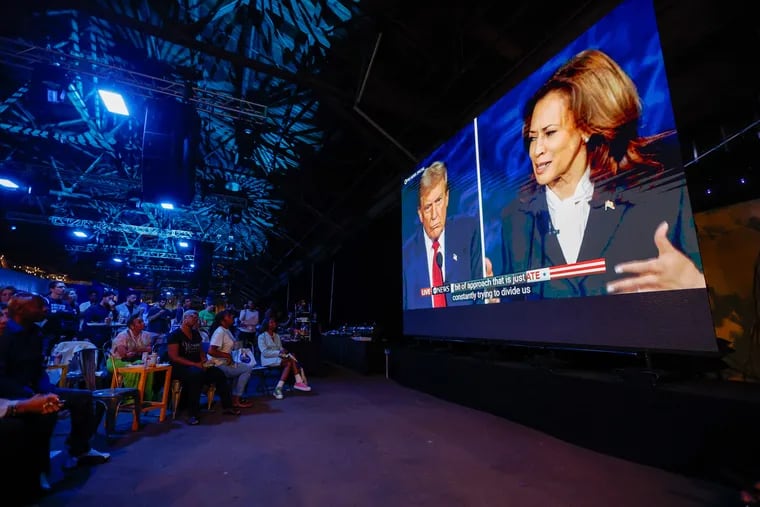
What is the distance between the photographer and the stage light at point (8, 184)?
303 inches

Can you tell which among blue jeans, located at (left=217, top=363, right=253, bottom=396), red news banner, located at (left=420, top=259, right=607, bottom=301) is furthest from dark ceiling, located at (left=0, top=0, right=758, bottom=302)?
blue jeans, located at (left=217, top=363, right=253, bottom=396)

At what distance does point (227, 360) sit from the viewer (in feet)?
14.7

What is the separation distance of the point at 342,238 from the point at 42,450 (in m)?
8.03

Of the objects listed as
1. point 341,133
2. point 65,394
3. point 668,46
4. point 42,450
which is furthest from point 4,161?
point 668,46

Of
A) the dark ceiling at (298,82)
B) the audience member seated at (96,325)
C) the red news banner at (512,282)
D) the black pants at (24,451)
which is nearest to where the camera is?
the black pants at (24,451)

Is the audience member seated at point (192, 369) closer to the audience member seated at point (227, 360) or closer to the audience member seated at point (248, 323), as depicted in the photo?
the audience member seated at point (227, 360)

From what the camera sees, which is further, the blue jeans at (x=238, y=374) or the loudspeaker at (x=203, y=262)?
the loudspeaker at (x=203, y=262)

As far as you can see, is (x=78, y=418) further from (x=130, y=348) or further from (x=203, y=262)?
(x=203, y=262)

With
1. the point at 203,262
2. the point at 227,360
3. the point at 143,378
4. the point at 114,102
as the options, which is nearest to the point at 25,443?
the point at 143,378

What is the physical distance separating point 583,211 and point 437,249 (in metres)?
2.19

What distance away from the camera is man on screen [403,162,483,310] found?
4262 mm

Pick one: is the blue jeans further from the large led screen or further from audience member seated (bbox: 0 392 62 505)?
the large led screen

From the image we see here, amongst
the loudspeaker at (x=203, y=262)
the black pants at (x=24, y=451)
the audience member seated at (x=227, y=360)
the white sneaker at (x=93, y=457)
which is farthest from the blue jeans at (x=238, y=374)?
the loudspeaker at (x=203, y=262)

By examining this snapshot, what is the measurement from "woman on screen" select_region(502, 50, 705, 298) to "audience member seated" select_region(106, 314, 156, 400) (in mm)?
4306
